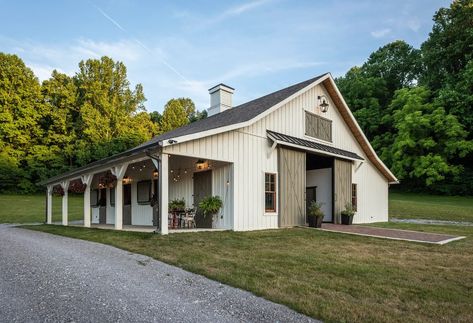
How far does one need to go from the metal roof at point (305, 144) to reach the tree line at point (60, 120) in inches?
810

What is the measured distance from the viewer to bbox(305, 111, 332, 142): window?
12995mm

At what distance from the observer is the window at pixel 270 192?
10.9m

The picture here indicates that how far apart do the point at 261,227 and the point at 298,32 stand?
30.0 ft

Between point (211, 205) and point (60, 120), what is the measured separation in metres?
25.0

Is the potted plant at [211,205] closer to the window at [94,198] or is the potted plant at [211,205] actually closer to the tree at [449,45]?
the window at [94,198]

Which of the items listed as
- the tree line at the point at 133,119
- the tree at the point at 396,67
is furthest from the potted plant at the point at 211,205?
the tree at the point at 396,67

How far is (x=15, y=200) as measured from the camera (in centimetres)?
2423

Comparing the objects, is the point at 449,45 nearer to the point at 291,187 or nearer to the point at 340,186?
the point at 340,186

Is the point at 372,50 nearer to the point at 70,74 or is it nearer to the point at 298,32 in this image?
the point at 298,32

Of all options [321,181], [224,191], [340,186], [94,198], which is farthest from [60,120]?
[340,186]

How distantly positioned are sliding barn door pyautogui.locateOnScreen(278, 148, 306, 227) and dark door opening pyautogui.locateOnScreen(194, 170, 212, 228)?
2344mm

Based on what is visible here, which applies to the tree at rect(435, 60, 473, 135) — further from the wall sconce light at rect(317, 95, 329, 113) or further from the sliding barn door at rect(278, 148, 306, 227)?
the sliding barn door at rect(278, 148, 306, 227)

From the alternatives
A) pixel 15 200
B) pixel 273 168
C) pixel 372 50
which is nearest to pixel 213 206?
pixel 273 168

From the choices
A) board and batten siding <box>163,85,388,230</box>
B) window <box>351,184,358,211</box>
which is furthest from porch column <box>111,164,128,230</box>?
window <box>351,184,358,211</box>
